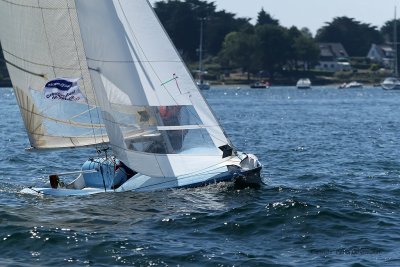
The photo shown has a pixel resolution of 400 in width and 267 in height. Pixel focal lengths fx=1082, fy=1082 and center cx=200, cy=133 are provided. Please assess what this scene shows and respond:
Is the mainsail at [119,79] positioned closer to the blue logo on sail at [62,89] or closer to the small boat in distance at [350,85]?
the blue logo on sail at [62,89]

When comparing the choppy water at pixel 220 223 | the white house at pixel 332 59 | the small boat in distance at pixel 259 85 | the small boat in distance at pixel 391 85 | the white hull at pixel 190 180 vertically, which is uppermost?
the white hull at pixel 190 180

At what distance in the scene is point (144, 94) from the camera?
971 inches

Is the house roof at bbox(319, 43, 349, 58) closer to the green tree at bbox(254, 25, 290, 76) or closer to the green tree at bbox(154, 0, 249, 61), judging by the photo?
the green tree at bbox(154, 0, 249, 61)

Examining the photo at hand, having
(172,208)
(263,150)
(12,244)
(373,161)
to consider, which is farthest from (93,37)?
(263,150)

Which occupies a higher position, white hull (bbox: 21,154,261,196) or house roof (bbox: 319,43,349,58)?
white hull (bbox: 21,154,261,196)

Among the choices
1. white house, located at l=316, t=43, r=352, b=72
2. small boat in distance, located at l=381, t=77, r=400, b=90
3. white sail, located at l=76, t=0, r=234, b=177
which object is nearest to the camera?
white sail, located at l=76, t=0, r=234, b=177

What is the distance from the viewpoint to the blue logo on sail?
25.3 metres

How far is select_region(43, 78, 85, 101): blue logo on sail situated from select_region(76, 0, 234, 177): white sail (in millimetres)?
828

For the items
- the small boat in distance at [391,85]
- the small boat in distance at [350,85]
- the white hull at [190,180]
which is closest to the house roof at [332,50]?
the small boat in distance at [350,85]

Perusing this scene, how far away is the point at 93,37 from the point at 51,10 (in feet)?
A: 4.17

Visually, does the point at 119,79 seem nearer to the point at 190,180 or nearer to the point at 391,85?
the point at 190,180

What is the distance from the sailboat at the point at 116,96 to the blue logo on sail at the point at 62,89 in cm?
2

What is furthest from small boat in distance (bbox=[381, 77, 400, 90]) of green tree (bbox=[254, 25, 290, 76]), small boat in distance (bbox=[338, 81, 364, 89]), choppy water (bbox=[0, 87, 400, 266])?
choppy water (bbox=[0, 87, 400, 266])

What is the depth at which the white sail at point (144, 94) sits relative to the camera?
2445cm
